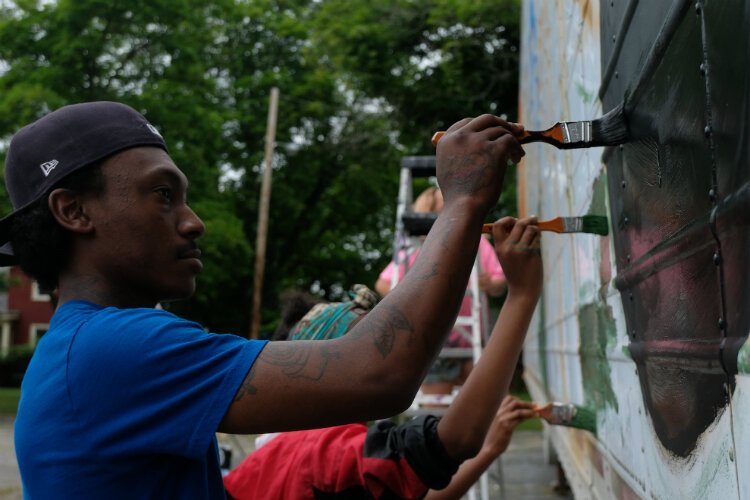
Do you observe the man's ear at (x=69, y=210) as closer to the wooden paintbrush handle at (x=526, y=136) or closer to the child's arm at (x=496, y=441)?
the wooden paintbrush handle at (x=526, y=136)

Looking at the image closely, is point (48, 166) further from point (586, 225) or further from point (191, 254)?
point (586, 225)

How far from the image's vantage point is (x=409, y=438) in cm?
245

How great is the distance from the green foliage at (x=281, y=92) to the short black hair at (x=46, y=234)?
707 inches

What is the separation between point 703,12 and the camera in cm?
120

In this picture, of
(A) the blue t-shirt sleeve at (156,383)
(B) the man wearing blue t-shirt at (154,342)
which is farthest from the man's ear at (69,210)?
(A) the blue t-shirt sleeve at (156,383)

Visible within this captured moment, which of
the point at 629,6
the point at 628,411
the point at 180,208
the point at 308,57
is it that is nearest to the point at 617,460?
the point at 628,411

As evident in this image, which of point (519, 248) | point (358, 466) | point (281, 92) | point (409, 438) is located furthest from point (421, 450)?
point (281, 92)

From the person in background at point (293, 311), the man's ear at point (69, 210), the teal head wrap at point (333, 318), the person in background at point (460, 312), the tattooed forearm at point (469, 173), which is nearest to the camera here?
the tattooed forearm at point (469, 173)

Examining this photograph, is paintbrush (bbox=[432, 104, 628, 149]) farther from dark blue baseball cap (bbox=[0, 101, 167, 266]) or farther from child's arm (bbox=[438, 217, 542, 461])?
dark blue baseball cap (bbox=[0, 101, 167, 266])

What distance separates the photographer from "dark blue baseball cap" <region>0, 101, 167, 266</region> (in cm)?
159

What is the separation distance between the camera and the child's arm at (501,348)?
6.94 ft

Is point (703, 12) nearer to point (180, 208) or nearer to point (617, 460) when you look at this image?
point (180, 208)

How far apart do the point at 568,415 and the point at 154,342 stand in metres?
1.91

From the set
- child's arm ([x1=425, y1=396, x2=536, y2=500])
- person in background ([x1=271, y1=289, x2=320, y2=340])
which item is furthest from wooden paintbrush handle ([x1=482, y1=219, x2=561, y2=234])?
person in background ([x1=271, y1=289, x2=320, y2=340])
